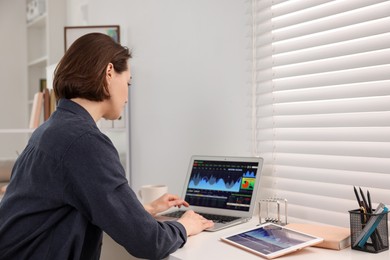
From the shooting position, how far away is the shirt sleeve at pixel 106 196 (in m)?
1.14

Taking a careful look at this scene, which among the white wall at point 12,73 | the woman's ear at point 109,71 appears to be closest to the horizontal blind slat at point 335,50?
the woman's ear at point 109,71

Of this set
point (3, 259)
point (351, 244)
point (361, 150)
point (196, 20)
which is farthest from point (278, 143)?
point (3, 259)

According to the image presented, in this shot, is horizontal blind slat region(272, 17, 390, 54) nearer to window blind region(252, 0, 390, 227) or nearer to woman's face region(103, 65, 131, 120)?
window blind region(252, 0, 390, 227)

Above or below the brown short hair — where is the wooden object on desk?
below

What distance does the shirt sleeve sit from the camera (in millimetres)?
1140

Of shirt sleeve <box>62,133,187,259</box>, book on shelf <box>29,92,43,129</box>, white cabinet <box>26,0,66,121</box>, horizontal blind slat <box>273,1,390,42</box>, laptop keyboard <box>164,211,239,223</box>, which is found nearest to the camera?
shirt sleeve <box>62,133,187,259</box>

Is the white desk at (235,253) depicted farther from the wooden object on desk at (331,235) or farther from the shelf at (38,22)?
the shelf at (38,22)

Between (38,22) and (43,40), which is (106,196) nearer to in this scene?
(38,22)

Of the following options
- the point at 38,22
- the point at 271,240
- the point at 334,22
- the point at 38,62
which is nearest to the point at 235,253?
the point at 271,240

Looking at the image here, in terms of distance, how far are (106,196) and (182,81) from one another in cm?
120

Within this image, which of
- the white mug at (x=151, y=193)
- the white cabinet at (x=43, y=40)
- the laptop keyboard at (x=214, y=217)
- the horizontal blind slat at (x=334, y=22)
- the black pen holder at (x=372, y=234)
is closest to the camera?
the black pen holder at (x=372, y=234)

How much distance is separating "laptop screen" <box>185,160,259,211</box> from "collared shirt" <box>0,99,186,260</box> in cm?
52

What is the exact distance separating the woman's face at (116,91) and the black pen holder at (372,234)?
760 millimetres

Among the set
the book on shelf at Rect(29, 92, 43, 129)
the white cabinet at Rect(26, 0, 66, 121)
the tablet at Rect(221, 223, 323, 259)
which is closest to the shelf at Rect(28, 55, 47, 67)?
the white cabinet at Rect(26, 0, 66, 121)
